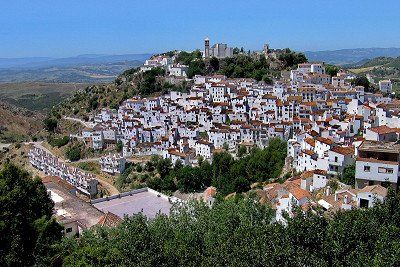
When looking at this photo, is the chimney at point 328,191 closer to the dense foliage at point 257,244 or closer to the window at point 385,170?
the window at point 385,170

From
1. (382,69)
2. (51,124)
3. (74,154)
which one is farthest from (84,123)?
(382,69)

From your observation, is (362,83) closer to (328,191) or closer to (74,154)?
(328,191)

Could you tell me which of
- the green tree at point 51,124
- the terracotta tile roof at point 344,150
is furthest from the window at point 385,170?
the green tree at point 51,124

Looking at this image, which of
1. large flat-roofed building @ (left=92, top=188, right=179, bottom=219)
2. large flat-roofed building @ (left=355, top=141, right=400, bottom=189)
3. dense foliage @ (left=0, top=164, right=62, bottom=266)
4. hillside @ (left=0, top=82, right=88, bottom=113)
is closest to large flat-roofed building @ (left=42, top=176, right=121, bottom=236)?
dense foliage @ (left=0, top=164, right=62, bottom=266)

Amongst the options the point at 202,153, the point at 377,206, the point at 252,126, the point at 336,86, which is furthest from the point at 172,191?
the point at 377,206


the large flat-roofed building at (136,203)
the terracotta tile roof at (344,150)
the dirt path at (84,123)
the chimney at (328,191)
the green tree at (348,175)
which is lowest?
the large flat-roofed building at (136,203)

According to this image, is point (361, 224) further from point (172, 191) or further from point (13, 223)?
point (172, 191)
